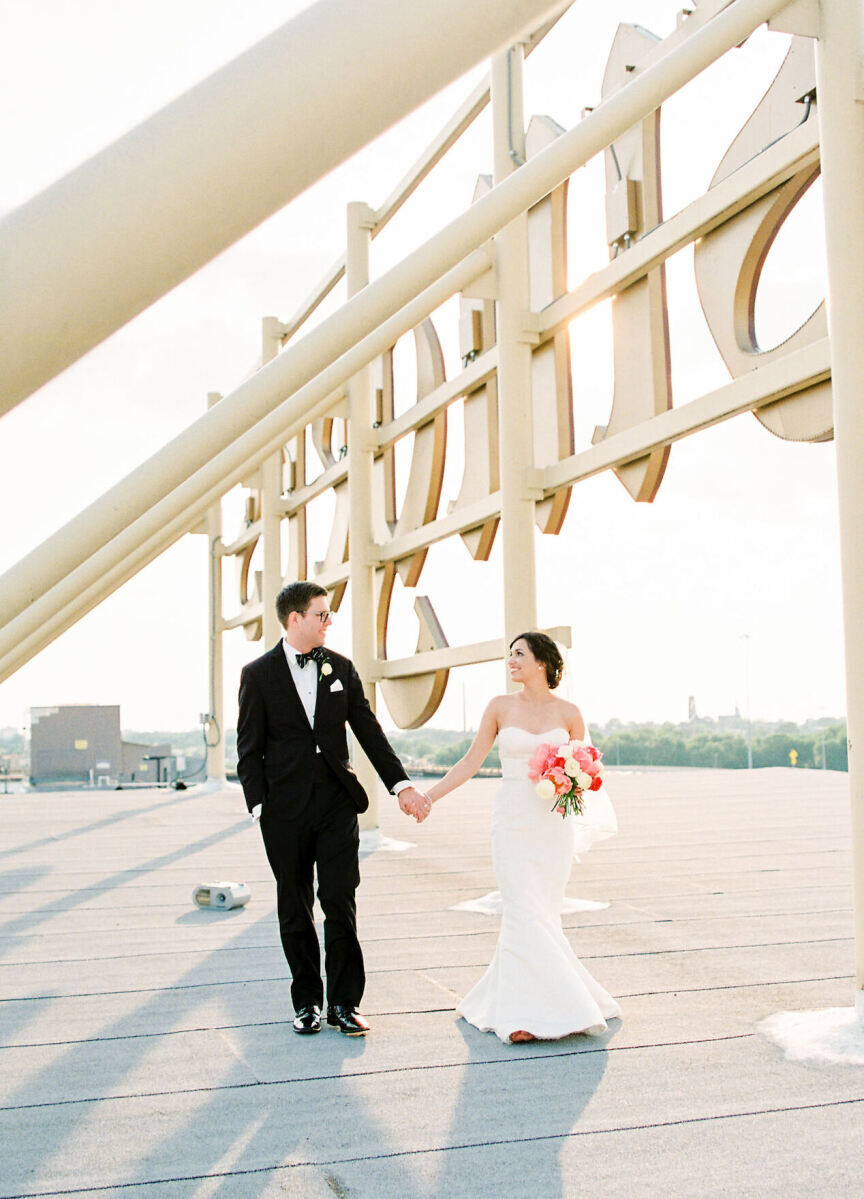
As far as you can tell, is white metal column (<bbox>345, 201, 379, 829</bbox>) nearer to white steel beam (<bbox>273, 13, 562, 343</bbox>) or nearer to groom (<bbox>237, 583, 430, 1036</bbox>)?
white steel beam (<bbox>273, 13, 562, 343</bbox>)

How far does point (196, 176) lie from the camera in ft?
3.40

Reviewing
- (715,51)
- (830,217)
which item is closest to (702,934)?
(830,217)

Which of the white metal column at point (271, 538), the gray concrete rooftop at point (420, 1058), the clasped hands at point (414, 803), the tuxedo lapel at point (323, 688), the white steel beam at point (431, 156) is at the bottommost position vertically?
the gray concrete rooftop at point (420, 1058)

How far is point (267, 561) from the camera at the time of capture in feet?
50.0

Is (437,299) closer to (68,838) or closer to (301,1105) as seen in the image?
(301,1105)

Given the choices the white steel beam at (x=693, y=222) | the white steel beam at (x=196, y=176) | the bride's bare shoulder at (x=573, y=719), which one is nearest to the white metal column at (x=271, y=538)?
the white steel beam at (x=693, y=222)

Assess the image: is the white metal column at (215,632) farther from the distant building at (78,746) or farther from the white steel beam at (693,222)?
the white steel beam at (693,222)

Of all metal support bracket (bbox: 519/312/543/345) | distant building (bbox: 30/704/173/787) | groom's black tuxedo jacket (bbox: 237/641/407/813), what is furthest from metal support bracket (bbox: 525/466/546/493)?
distant building (bbox: 30/704/173/787)

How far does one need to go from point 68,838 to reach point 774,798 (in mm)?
9497

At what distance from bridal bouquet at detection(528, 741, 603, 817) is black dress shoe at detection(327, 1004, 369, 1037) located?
1.20 meters

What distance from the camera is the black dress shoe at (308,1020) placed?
4.66 meters

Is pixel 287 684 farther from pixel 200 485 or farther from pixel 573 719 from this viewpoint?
pixel 573 719

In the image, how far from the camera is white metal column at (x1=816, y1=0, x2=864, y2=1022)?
14.5ft

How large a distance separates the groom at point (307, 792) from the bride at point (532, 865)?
0.43 m
